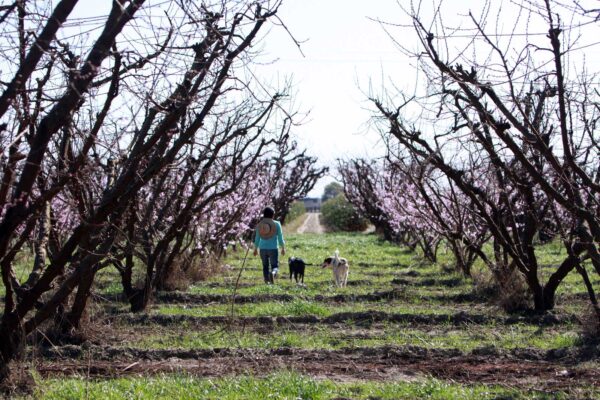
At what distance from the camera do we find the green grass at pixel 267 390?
249 inches

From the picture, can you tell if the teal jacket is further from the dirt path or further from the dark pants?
the dirt path

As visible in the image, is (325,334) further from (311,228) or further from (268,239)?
(311,228)

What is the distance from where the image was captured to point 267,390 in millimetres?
6477

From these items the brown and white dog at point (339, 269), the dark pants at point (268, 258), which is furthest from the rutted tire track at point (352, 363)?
the dark pants at point (268, 258)

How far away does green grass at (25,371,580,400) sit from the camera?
632 centimetres

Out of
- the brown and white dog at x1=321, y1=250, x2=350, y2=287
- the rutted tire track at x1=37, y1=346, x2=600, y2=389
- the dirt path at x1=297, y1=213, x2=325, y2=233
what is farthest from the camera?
the dirt path at x1=297, y1=213, x2=325, y2=233

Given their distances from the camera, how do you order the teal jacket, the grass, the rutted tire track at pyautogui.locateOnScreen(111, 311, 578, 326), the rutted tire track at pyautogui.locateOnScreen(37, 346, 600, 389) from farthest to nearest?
1. the teal jacket
2. the rutted tire track at pyautogui.locateOnScreen(111, 311, 578, 326)
3. the rutted tire track at pyautogui.locateOnScreen(37, 346, 600, 389)
4. the grass

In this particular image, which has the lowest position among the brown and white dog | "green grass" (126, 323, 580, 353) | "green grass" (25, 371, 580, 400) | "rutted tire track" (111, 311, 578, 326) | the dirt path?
"green grass" (25, 371, 580, 400)

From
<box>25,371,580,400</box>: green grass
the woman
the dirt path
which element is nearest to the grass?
<box>25,371,580,400</box>: green grass

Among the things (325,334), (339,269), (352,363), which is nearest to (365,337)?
(325,334)

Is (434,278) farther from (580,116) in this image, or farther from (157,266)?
(580,116)

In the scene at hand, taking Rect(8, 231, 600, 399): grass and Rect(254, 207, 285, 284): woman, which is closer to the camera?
Rect(8, 231, 600, 399): grass

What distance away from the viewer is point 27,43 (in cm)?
568

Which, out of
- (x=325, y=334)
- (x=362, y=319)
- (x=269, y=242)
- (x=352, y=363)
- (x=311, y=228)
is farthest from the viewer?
(x=311, y=228)
